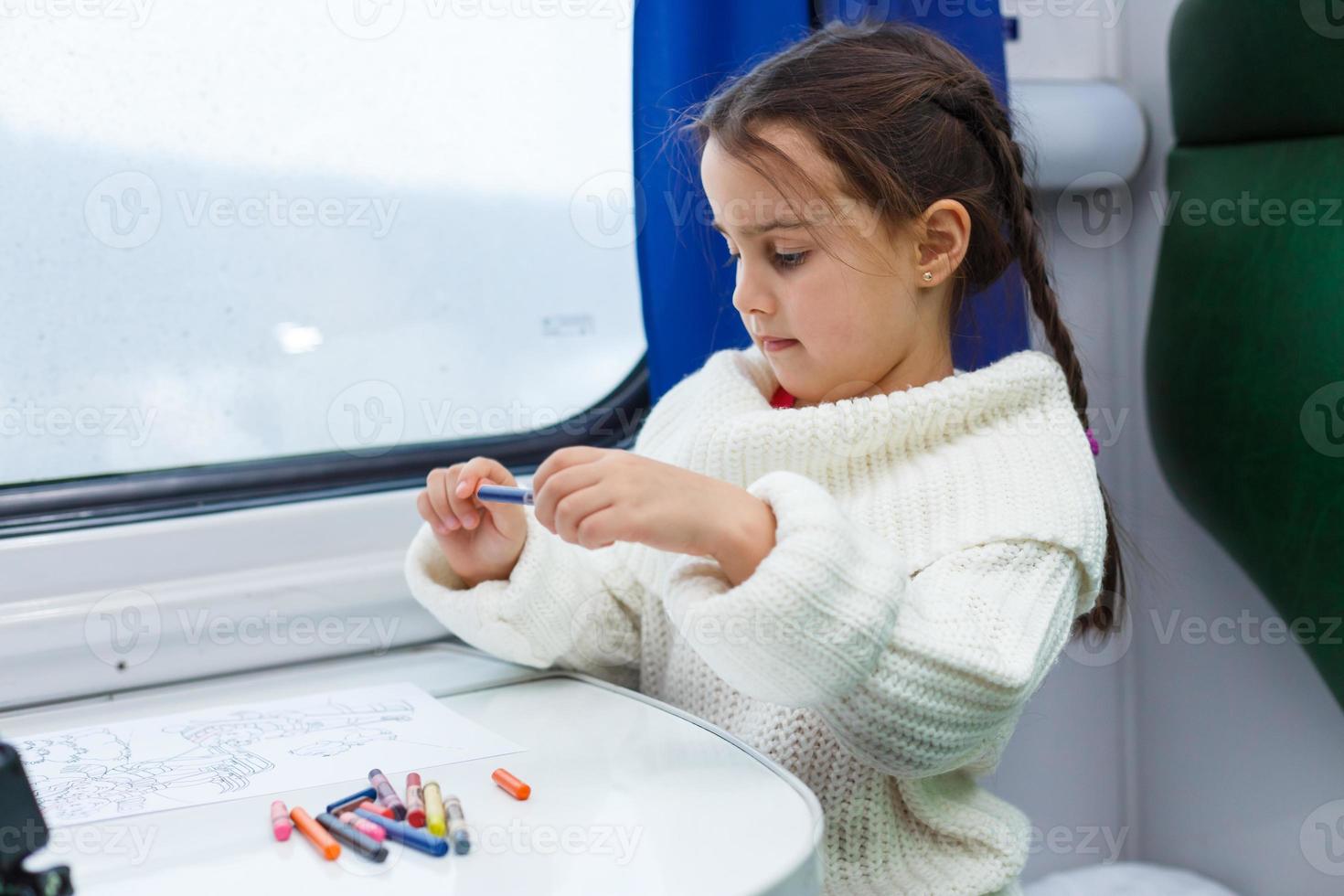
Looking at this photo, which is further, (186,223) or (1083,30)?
(1083,30)

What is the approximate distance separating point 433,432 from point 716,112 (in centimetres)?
59

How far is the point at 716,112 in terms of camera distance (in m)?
1.04

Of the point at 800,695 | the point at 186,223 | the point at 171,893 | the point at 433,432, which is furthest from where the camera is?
the point at 433,432

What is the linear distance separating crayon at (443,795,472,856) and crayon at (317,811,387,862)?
0.13 feet

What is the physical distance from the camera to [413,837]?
27.4 inches

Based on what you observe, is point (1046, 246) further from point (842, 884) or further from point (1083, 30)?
point (842, 884)

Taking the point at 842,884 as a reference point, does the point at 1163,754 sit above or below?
below

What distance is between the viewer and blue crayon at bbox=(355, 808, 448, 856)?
2.26 ft

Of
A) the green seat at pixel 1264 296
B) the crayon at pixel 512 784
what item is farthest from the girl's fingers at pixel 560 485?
the green seat at pixel 1264 296

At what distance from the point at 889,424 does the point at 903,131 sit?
0.25m

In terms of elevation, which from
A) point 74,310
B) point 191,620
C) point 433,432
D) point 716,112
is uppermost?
point 716,112

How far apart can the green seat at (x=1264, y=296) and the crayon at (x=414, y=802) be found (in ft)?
3.02

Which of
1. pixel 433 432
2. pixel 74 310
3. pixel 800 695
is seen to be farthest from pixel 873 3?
pixel 74 310

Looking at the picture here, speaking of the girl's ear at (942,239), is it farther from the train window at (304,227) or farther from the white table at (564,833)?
the train window at (304,227)
